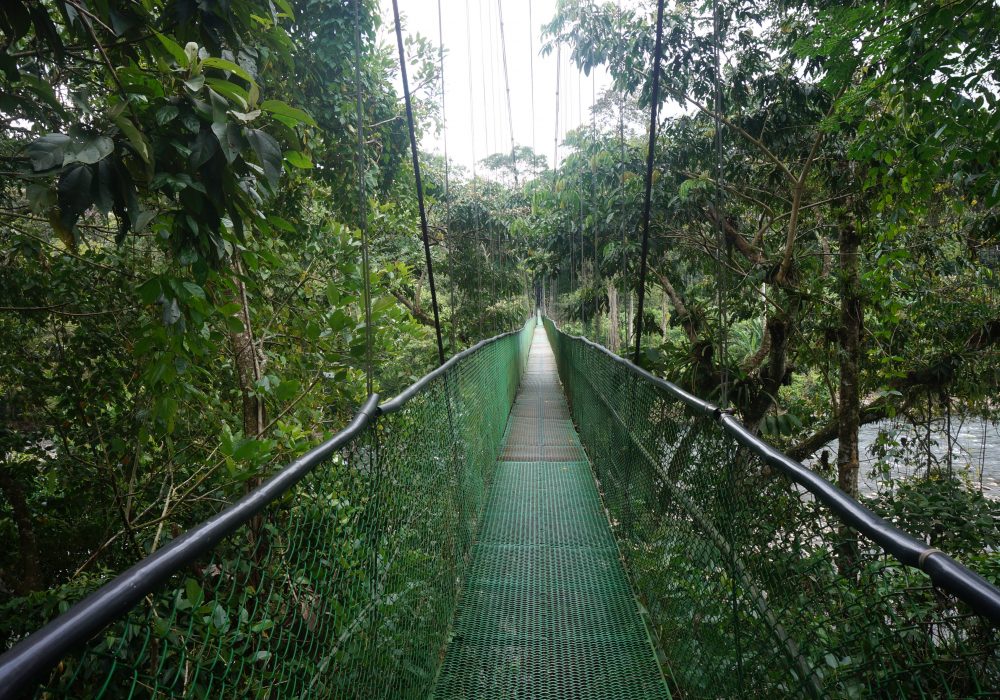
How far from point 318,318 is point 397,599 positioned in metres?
1.97

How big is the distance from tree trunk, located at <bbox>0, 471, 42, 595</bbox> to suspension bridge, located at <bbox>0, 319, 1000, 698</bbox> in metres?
1.21

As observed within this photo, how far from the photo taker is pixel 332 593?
51.1 inches

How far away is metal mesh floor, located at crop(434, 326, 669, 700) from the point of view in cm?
209

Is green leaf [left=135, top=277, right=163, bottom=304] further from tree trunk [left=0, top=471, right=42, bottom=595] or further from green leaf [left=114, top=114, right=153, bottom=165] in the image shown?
tree trunk [left=0, top=471, right=42, bottom=595]

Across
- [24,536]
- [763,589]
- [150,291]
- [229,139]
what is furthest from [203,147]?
[24,536]

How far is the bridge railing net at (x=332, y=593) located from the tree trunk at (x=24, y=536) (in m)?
1.29

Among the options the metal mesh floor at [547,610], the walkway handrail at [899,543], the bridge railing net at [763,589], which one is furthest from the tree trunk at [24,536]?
the walkway handrail at [899,543]

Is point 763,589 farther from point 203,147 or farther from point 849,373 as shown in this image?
point 849,373

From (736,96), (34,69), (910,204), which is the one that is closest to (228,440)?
(34,69)

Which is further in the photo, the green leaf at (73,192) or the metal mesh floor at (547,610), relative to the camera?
the metal mesh floor at (547,610)

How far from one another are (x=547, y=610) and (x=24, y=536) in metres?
2.47

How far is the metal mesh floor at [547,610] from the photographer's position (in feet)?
6.87

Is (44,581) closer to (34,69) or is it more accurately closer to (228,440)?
(228,440)

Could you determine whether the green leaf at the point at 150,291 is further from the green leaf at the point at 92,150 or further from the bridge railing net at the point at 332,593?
the bridge railing net at the point at 332,593
